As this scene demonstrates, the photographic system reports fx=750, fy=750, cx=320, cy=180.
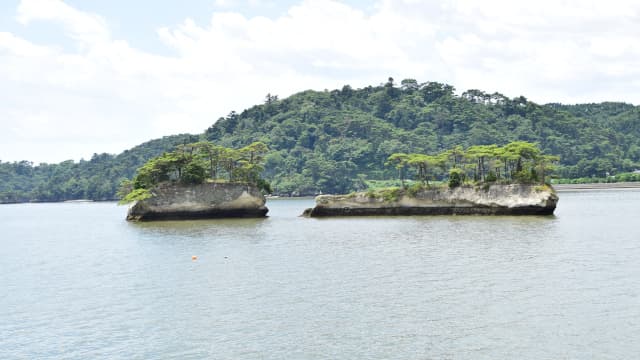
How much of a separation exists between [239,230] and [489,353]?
4496 centimetres

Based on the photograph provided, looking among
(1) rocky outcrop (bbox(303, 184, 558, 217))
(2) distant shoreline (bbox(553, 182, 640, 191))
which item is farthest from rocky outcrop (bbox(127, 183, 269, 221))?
(2) distant shoreline (bbox(553, 182, 640, 191))

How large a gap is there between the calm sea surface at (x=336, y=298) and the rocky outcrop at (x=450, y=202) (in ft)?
51.5

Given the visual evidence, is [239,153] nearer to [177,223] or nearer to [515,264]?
[177,223]

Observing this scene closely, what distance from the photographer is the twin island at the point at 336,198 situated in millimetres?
73250

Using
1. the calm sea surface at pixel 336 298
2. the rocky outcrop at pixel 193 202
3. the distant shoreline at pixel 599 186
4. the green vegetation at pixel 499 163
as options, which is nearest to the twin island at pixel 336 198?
the rocky outcrop at pixel 193 202

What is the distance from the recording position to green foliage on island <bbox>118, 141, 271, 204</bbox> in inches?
3088

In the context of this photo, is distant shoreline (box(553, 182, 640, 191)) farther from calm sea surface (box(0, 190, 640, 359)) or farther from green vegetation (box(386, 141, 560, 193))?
calm sea surface (box(0, 190, 640, 359))

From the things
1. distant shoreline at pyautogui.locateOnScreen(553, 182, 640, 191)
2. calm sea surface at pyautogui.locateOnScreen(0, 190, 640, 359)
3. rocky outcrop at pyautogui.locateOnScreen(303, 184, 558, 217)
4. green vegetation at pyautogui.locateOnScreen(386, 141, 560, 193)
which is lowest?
calm sea surface at pyautogui.locateOnScreen(0, 190, 640, 359)

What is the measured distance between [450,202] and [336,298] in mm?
47708

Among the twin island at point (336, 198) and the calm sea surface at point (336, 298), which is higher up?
the twin island at point (336, 198)

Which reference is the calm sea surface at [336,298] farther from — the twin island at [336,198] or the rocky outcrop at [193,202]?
the rocky outcrop at [193,202]

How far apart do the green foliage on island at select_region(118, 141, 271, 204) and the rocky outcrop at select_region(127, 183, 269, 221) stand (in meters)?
0.89

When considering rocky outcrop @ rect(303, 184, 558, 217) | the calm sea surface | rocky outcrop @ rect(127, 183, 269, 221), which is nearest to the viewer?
the calm sea surface

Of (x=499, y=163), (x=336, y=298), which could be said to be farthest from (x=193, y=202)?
(x=336, y=298)
